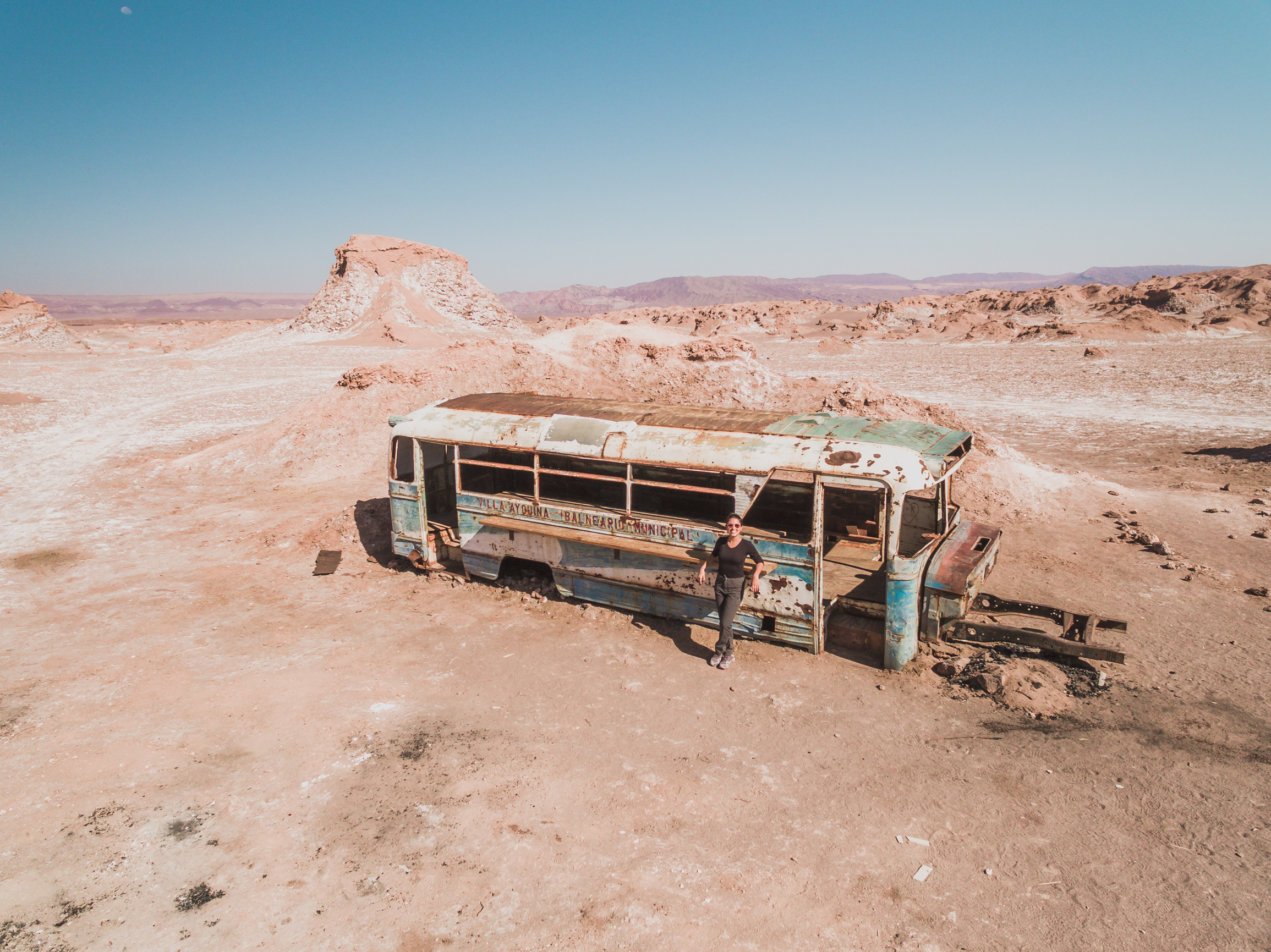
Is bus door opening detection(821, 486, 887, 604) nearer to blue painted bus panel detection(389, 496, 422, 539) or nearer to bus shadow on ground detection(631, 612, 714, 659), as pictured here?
bus shadow on ground detection(631, 612, 714, 659)

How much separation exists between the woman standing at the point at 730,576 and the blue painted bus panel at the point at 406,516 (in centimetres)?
476

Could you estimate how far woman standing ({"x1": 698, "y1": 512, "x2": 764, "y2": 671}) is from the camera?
7.45 m

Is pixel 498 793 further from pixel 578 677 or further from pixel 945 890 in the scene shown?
pixel 945 890

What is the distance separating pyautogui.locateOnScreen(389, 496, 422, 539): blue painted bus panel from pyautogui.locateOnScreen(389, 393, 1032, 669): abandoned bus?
2 centimetres

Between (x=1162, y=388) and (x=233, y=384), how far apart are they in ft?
138

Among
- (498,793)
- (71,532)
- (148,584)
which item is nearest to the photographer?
(498,793)

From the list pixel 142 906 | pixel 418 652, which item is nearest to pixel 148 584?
pixel 418 652

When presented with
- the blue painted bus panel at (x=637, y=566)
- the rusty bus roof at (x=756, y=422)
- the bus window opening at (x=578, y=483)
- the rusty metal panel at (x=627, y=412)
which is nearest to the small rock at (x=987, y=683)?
the blue painted bus panel at (x=637, y=566)

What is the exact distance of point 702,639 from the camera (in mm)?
8633

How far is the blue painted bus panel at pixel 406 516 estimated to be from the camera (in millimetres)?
10359

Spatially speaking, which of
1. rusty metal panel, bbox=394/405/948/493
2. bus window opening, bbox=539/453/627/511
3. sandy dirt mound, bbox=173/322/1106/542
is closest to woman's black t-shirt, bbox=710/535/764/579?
rusty metal panel, bbox=394/405/948/493

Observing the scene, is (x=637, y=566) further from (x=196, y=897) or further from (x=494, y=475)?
(x=196, y=897)

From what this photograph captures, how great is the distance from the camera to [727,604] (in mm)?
7676

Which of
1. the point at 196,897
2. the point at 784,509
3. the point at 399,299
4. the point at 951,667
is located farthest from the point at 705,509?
the point at 399,299
